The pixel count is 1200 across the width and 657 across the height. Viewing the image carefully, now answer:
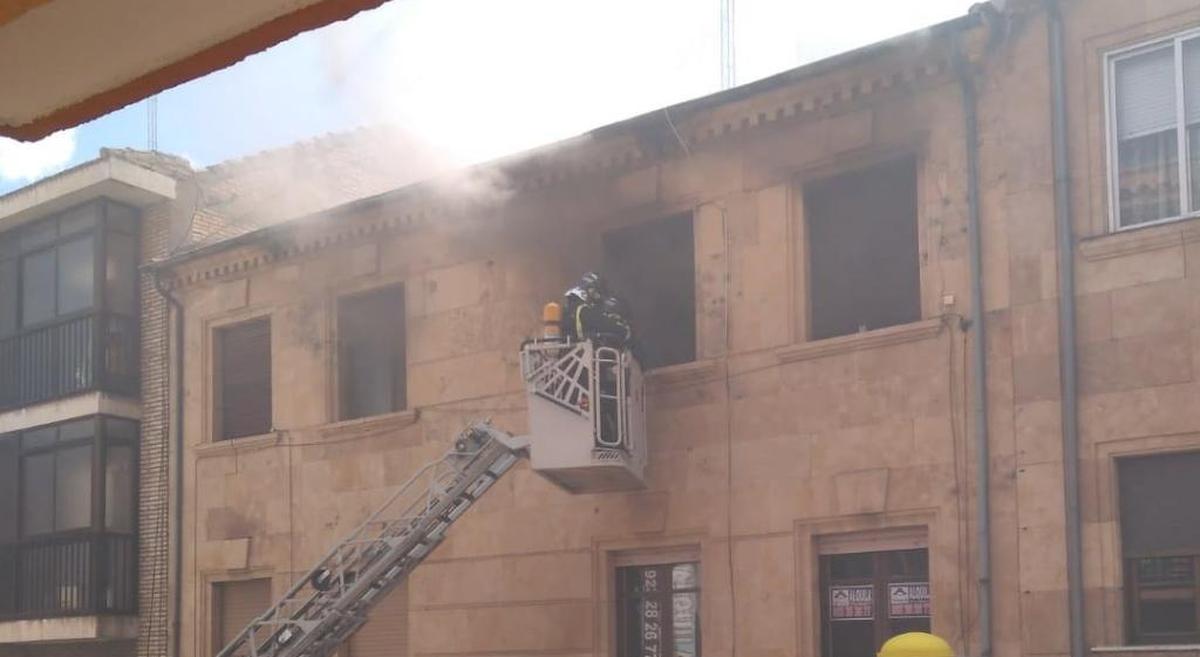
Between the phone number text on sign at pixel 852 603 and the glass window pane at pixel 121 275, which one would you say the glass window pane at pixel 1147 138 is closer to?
the phone number text on sign at pixel 852 603

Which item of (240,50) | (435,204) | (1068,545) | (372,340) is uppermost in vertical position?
(435,204)

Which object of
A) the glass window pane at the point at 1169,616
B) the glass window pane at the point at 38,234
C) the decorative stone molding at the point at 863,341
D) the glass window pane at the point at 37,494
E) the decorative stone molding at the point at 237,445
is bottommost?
the glass window pane at the point at 1169,616

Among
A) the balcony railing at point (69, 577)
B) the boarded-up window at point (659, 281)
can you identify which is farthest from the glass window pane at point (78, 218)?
the boarded-up window at point (659, 281)

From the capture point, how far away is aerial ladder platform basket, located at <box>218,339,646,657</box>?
47.7ft

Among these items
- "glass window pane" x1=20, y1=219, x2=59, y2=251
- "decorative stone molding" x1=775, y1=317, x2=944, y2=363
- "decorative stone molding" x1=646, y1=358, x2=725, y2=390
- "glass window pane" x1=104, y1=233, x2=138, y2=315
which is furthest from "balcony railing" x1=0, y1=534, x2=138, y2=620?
"decorative stone molding" x1=775, y1=317, x2=944, y2=363

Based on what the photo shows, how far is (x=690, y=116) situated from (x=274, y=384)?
263 inches

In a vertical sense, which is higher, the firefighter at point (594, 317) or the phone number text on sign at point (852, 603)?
the firefighter at point (594, 317)

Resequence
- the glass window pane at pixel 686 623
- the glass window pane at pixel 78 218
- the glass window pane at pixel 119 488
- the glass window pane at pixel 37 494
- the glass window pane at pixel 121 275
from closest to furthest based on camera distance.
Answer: the glass window pane at pixel 686 623 < the glass window pane at pixel 119 488 < the glass window pane at pixel 121 275 < the glass window pane at pixel 78 218 < the glass window pane at pixel 37 494

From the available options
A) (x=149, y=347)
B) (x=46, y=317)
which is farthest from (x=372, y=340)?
(x=46, y=317)

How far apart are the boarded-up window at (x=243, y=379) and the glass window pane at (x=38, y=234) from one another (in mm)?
3876

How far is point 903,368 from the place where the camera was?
543 inches

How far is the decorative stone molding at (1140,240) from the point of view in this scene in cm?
1227

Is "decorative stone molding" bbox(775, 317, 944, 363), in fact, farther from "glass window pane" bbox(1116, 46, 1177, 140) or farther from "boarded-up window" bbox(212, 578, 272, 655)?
"boarded-up window" bbox(212, 578, 272, 655)

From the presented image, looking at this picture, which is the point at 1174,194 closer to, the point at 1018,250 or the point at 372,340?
the point at 1018,250
